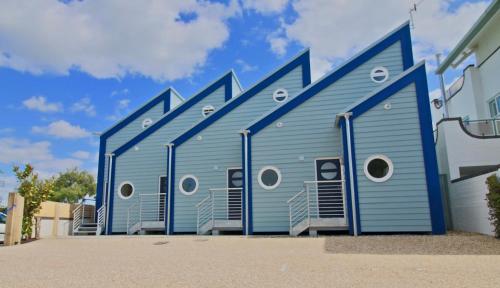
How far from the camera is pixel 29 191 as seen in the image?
1211 centimetres

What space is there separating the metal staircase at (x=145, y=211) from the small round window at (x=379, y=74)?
922 centimetres

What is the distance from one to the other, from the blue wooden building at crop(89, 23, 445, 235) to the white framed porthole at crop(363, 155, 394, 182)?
0.10ft

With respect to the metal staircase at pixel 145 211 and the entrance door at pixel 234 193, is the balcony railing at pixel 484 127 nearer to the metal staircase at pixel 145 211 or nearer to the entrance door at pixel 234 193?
the entrance door at pixel 234 193

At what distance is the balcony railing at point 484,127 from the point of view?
1301 cm

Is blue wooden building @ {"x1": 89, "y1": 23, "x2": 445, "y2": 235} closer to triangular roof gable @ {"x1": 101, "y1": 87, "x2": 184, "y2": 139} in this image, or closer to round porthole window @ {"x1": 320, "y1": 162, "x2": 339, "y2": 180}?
round porthole window @ {"x1": 320, "y1": 162, "x2": 339, "y2": 180}

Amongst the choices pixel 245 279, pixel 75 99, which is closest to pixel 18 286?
pixel 245 279

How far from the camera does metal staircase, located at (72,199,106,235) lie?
15395mm

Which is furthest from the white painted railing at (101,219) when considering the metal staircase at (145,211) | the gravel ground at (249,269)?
the gravel ground at (249,269)

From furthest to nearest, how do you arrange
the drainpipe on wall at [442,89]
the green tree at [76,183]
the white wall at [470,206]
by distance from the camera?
the green tree at [76,183], the drainpipe on wall at [442,89], the white wall at [470,206]

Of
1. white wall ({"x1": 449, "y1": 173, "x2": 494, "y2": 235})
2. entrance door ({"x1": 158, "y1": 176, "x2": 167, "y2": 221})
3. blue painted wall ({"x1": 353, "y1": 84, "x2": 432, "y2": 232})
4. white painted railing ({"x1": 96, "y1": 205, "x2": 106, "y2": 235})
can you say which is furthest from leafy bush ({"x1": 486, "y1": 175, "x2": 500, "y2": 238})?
white painted railing ({"x1": 96, "y1": 205, "x2": 106, "y2": 235})

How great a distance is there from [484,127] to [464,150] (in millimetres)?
1630

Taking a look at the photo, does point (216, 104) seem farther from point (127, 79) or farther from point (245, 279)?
point (245, 279)

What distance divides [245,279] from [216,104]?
1258 centimetres

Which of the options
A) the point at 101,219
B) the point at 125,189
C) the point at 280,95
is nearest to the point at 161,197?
the point at 125,189
